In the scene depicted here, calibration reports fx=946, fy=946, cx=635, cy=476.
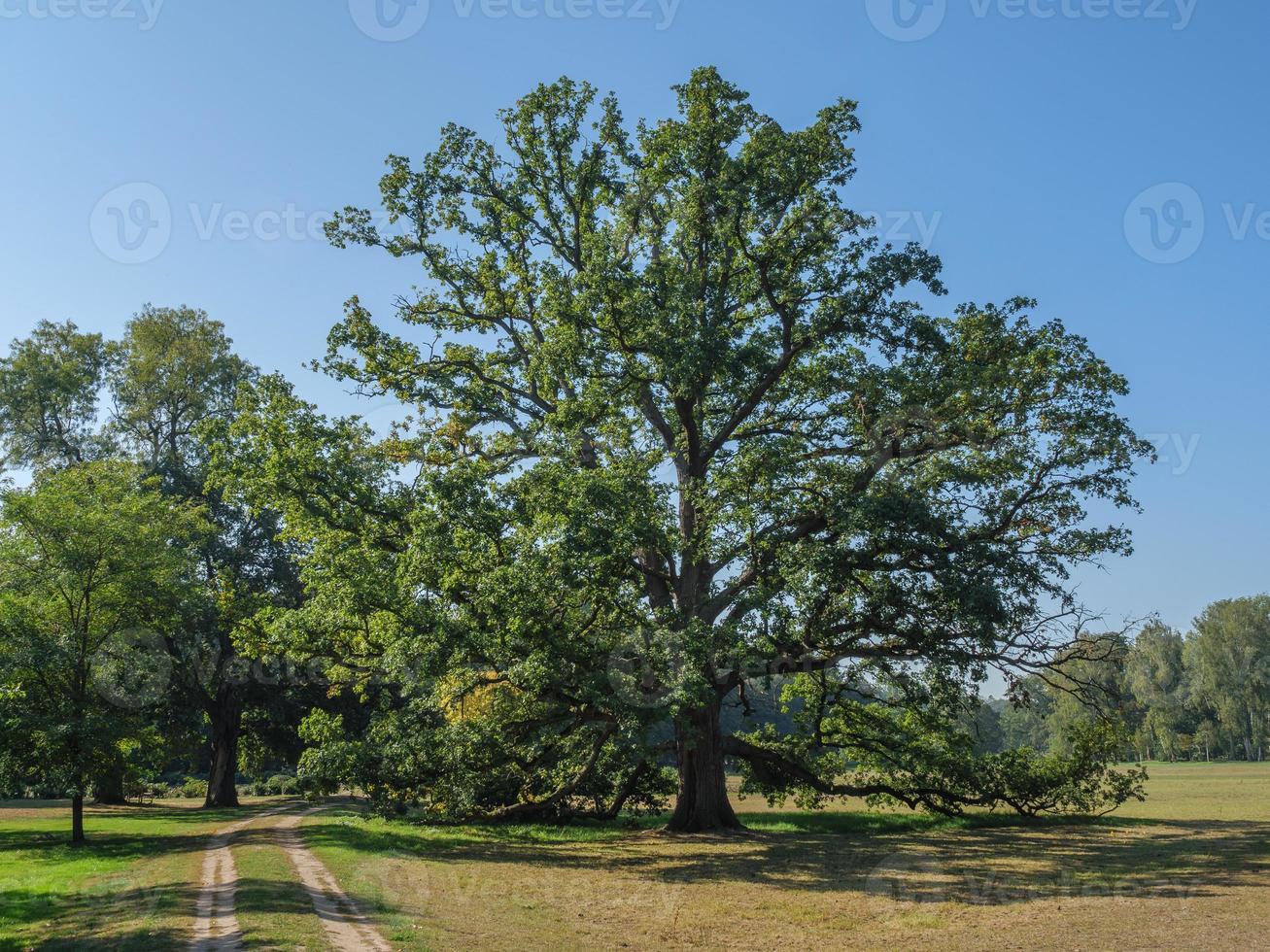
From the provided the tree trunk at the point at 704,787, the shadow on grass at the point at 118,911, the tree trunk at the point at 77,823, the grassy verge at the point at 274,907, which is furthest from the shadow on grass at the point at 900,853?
the tree trunk at the point at 77,823

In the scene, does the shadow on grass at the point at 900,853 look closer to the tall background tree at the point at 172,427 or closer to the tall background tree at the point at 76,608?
the tall background tree at the point at 76,608

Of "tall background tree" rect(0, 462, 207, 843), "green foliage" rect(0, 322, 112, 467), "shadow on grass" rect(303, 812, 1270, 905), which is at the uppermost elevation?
"green foliage" rect(0, 322, 112, 467)

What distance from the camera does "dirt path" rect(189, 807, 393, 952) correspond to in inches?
416

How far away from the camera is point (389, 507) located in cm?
2292

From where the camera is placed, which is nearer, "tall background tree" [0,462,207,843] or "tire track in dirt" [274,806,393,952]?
"tire track in dirt" [274,806,393,952]

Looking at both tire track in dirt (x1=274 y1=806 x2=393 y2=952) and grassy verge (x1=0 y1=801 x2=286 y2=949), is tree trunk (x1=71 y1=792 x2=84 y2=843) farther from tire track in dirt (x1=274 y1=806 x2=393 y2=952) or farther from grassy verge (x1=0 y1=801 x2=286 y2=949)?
tire track in dirt (x1=274 y1=806 x2=393 y2=952)

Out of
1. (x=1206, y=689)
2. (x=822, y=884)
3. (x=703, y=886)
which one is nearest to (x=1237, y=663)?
(x=1206, y=689)

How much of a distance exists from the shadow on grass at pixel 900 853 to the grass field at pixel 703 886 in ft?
0.27

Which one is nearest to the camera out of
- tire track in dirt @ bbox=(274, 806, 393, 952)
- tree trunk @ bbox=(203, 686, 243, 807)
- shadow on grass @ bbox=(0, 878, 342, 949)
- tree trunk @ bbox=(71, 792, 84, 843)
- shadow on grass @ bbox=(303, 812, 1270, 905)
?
tire track in dirt @ bbox=(274, 806, 393, 952)

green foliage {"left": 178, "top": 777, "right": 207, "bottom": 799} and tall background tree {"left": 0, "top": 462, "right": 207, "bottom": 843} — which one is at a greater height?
tall background tree {"left": 0, "top": 462, "right": 207, "bottom": 843}

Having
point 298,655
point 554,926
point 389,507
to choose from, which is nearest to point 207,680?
point 298,655

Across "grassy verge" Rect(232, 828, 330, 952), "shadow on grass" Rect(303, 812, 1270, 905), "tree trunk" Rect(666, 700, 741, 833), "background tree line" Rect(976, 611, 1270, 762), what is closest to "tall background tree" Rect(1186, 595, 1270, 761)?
"background tree line" Rect(976, 611, 1270, 762)

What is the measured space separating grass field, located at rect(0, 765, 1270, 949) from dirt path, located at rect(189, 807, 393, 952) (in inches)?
8.9

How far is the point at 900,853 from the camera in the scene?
19.7 meters
